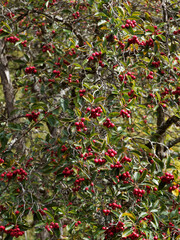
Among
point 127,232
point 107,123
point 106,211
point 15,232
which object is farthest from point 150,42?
point 15,232

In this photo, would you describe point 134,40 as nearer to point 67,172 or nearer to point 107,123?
point 107,123

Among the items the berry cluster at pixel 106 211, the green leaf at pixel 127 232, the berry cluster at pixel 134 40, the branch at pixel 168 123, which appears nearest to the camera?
the green leaf at pixel 127 232

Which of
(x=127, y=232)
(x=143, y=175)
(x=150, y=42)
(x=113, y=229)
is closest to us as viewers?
(x=127, y=232)

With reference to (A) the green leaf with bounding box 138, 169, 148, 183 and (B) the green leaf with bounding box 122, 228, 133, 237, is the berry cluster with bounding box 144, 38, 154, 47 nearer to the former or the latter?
(A) the green leaf with bounding box 138, 169, 148, 183

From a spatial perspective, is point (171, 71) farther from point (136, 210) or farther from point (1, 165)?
point (1, 165)

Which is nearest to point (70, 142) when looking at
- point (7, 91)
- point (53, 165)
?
point (53, 165)

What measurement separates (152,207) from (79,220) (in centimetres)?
73

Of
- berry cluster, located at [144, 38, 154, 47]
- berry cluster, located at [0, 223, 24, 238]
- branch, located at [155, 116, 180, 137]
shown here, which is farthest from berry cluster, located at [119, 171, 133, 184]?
branch, located at [155, 116, 180, 137]

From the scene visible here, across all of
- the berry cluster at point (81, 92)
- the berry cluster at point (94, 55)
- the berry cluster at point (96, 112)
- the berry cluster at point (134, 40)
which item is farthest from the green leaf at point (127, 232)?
the berry cluster at point (134, 40)

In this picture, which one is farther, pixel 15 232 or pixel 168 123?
pixel 168 123

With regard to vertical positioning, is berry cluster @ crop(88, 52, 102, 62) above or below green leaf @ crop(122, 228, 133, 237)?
above

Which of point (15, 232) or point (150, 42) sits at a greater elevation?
point (150, 42)

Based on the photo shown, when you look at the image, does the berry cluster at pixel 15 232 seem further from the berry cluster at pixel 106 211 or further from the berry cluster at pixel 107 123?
the berry cluster at pixel 107 123

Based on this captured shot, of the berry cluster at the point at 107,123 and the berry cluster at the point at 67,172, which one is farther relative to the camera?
the berry cluster at the point at 67,172
